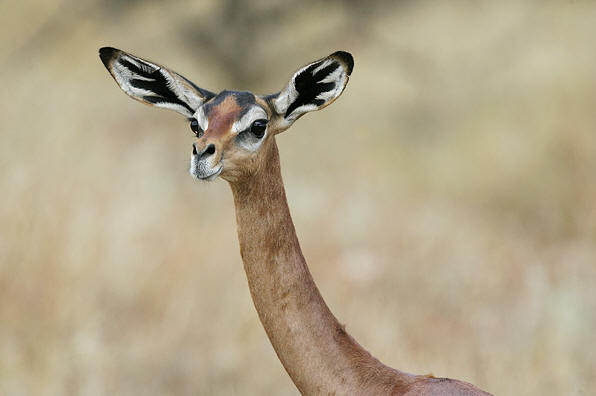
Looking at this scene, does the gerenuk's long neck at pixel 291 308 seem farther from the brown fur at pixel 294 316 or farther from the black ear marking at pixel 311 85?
the black ear marking at pixel 311 85

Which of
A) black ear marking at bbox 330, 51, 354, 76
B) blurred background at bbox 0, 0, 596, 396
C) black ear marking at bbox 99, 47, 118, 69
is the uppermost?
blurred background at bbox 0, 0, 596, 396

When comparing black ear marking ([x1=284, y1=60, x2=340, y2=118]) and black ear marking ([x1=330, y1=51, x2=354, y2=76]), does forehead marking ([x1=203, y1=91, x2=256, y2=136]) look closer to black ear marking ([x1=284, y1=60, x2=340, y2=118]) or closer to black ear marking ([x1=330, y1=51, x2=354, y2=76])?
black ear marking ([x1=284, y1=60, x2=340, y2=118])

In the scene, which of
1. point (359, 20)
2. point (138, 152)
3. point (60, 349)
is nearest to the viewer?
point (60, 349)

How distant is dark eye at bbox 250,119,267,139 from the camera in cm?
400

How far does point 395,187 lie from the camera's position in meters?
13.3

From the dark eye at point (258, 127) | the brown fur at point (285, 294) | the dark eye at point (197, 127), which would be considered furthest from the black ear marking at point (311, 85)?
the dark eye at point (197, 127)

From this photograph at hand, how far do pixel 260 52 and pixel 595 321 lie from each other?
851cm

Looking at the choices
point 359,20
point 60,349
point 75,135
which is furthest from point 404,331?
point 359,20

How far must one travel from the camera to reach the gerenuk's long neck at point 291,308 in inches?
156

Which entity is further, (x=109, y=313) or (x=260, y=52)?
(x=260, y=52)

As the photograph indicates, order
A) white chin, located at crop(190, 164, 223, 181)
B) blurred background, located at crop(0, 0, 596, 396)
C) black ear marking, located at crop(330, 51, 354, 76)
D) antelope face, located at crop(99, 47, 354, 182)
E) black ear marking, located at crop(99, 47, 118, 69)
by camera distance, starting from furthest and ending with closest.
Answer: blurred background, located at crop(0, 0, 596, 396) < black ear marking, located at crop(99, 47, 118, 69) < black ear marking, located at crop(330, 51, 354, 76) < antelope face, located at crop(99, 47, 354, 182) < white chin, located at crop(190, 164, 223, 181)

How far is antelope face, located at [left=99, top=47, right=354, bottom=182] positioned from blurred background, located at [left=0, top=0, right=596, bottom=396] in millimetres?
3258

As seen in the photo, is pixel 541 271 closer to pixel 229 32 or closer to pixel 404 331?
pixel 404 331

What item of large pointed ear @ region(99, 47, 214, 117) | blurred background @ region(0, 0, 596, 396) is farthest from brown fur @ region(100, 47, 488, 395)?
→ blurred background @ region(0, 0, 596, 396)
